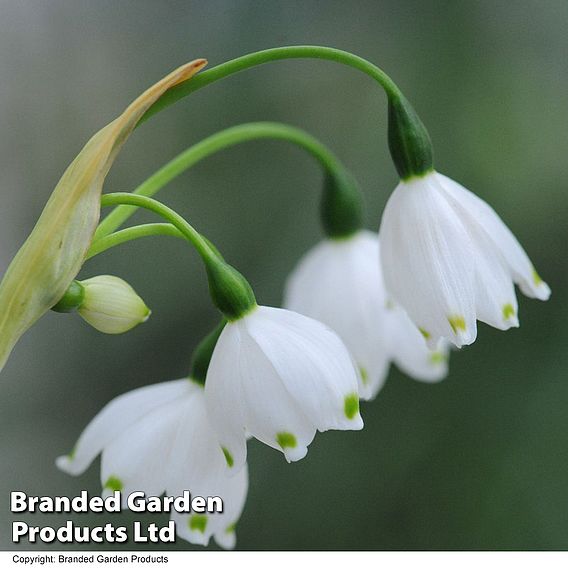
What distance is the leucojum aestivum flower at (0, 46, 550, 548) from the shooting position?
0.74m

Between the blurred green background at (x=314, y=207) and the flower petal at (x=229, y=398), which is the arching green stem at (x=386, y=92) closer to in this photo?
the flower petal at (x=229, y=398)

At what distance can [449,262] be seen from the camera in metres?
0.87

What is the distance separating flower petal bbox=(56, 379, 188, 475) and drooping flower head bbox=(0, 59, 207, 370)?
0.22 m

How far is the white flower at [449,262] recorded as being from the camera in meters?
0.85

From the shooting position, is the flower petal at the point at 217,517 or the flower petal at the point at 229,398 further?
the flower petal at the point at 217,517

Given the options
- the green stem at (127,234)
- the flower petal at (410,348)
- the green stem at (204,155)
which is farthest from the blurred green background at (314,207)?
the green stem at (127,234)

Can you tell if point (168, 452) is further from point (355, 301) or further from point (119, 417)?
point (355, 301)

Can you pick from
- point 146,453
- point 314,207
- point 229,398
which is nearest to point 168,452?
point 146,453

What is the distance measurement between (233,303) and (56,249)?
0.15 meters

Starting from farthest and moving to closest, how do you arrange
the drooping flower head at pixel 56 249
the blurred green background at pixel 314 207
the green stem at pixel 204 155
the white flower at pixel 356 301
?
the blurred green background at pixel 314 207 → the white flower at pixel 356 301 → the green stem at pixel 204 155 → the drooping flower head at pixel 56 249

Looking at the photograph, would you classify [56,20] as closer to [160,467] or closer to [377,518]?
[377,518]

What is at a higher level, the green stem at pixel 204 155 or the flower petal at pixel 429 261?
the green stem at pixel 204 155

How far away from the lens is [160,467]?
91cm

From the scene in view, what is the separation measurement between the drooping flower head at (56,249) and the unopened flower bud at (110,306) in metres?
0.04
